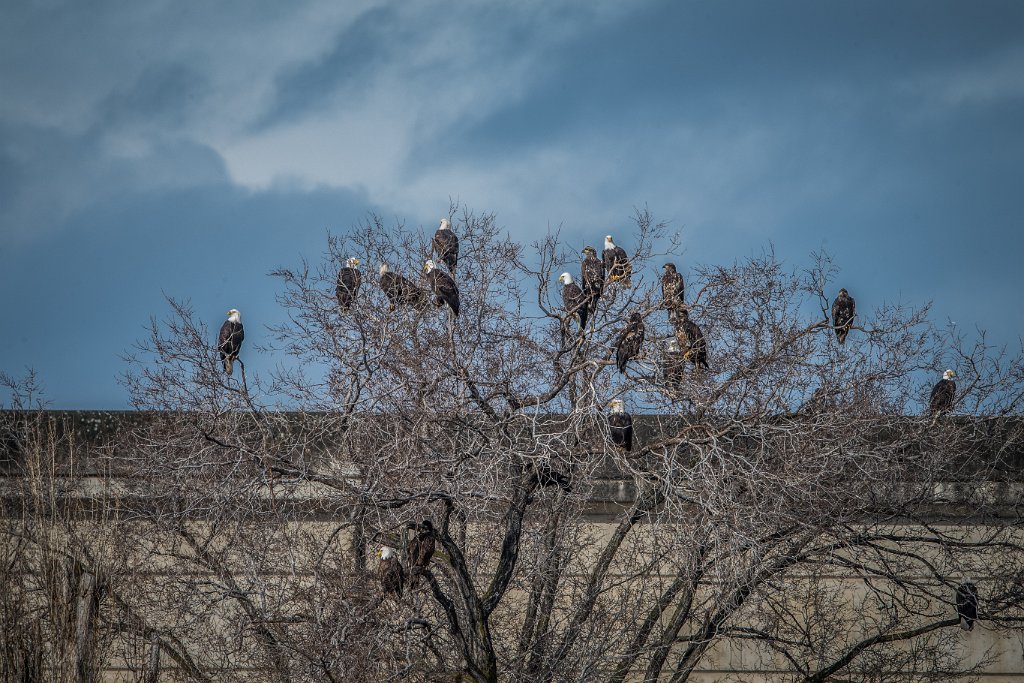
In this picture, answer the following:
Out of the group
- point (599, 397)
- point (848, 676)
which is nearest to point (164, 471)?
point (599, 397)

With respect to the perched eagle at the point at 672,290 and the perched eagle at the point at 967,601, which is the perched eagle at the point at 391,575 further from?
the perched eagle at the point at 967,601

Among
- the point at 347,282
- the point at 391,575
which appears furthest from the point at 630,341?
the point at 391,575

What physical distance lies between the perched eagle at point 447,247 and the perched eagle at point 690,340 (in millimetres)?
2071

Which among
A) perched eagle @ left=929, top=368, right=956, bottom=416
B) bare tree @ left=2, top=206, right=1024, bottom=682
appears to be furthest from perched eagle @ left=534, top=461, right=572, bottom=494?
perched eagle @ left=929, top=368, right=956, bottom=416

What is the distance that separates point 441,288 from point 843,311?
14.0ft

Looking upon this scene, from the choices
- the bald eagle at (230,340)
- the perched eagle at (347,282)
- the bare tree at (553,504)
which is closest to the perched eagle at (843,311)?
the bare tree at (553,504)

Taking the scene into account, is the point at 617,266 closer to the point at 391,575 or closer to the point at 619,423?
the point at 619,423

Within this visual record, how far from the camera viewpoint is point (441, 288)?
9.35 metres

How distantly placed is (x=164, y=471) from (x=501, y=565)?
2.91 metres

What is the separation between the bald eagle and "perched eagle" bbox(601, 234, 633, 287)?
3.71m

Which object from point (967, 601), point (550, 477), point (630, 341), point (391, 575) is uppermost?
point (630, 341)

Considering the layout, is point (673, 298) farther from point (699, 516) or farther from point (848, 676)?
point (848, 676)

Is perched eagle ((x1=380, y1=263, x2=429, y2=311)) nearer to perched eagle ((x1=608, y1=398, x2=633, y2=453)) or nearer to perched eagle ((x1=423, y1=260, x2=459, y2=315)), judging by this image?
perched eagle ((x1=423, y1=260, x2=459, y2=315))

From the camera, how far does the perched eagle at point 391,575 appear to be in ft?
26.2
